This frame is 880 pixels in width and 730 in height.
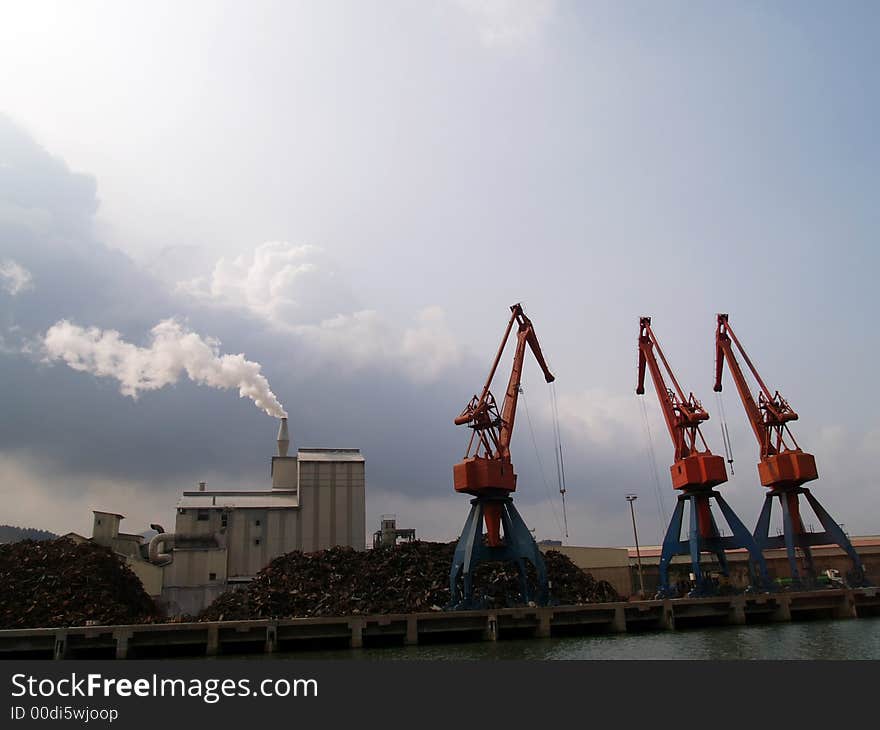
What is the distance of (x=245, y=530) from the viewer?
45.2m

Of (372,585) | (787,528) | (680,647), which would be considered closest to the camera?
(680,647)

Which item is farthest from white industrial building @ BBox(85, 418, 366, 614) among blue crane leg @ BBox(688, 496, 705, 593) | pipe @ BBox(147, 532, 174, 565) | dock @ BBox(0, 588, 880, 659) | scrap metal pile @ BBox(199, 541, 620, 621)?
blue crane leg @ BBox(688, 496, 705, 593)

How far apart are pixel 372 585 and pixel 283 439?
21.1m

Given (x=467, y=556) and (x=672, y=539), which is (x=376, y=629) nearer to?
(x=467, y=556)

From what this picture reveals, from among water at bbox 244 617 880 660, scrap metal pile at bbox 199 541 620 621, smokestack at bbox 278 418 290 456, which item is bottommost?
water at bbox 244 617 880 660

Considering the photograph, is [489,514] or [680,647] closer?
[680,647]

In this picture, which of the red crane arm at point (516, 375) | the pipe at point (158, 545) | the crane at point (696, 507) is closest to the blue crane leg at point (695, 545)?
the crane at point (696, 507)

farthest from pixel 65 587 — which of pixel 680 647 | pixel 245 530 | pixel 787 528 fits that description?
pixel 787 528

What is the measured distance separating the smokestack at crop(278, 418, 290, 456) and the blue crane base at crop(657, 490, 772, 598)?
28.3 m

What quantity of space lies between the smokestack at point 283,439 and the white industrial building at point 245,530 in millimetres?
2799

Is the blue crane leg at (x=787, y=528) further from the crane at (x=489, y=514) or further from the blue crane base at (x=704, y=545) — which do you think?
the crane at (x=489, y=514)

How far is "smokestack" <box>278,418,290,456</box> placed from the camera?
170ft

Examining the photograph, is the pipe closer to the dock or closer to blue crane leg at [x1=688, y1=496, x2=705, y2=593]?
the dock

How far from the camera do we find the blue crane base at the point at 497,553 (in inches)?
1286
